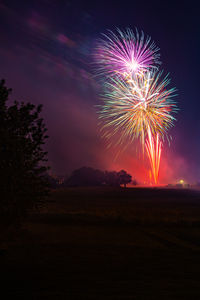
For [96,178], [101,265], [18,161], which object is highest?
[96,178]

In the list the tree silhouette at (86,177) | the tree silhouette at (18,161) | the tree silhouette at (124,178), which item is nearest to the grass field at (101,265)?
the tree silhouette at (18,161)

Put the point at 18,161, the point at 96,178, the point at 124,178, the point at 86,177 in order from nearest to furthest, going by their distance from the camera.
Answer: the point at 18,161 → the point at 124,178 → the point at 96,178 → the point at 86,177

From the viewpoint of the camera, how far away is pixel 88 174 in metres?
108

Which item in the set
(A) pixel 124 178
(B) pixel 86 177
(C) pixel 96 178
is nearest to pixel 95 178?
(C) pixel 96 178

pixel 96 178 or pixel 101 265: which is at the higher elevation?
pixel 96 178

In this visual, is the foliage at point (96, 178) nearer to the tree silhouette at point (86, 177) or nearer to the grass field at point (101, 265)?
the tree silhouette at point (86, 177)

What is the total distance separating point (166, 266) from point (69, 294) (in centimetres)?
471

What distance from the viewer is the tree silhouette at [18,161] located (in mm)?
8297

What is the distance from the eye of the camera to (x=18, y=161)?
8.47m

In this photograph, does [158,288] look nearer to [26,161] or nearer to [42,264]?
[42,264]

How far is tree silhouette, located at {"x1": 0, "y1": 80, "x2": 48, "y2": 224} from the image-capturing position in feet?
27.2

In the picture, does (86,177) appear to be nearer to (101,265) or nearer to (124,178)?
(124,178)

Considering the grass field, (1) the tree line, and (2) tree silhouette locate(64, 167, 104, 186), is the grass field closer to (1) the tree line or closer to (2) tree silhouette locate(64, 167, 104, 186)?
(1) the tree line

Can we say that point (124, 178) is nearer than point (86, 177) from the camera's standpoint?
Yes
